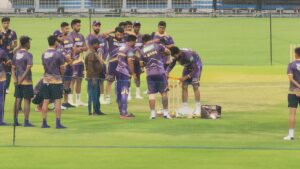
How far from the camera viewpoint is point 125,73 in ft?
83.3

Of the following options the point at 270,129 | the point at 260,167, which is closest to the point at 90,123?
the point at 270,129

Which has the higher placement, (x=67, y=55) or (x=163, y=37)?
(x=163, y=37)

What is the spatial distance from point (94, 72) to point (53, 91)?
379 cm

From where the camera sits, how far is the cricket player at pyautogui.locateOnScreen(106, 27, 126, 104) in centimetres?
2799

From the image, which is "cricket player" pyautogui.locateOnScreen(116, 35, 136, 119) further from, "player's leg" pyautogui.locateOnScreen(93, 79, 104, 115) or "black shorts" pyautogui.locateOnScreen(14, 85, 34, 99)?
"black shorts" pyautogui.locateOnScreen(14, 85, 34, 99)

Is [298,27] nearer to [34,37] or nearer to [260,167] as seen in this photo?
[34,37]

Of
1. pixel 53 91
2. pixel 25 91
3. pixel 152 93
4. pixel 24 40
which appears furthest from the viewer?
pixel 152 93

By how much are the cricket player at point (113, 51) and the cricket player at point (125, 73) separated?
202cm

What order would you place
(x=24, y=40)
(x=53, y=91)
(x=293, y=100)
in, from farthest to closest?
1. (x=53, y=91)
2. (x=24, y=40)
3. (x=293, y=100)

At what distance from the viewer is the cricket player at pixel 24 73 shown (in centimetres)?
2262

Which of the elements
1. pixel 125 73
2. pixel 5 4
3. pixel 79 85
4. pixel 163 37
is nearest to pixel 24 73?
pixel 125 73

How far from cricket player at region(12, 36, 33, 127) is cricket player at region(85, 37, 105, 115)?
2.85m

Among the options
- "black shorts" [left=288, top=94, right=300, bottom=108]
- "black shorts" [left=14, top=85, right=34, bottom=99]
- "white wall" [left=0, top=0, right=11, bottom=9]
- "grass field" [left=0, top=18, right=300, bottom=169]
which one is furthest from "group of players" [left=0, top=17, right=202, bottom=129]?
"white wall" [left=0, top=0, right=11, bottom=9]

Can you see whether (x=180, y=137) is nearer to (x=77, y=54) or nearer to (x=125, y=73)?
(x=125, y=73)
